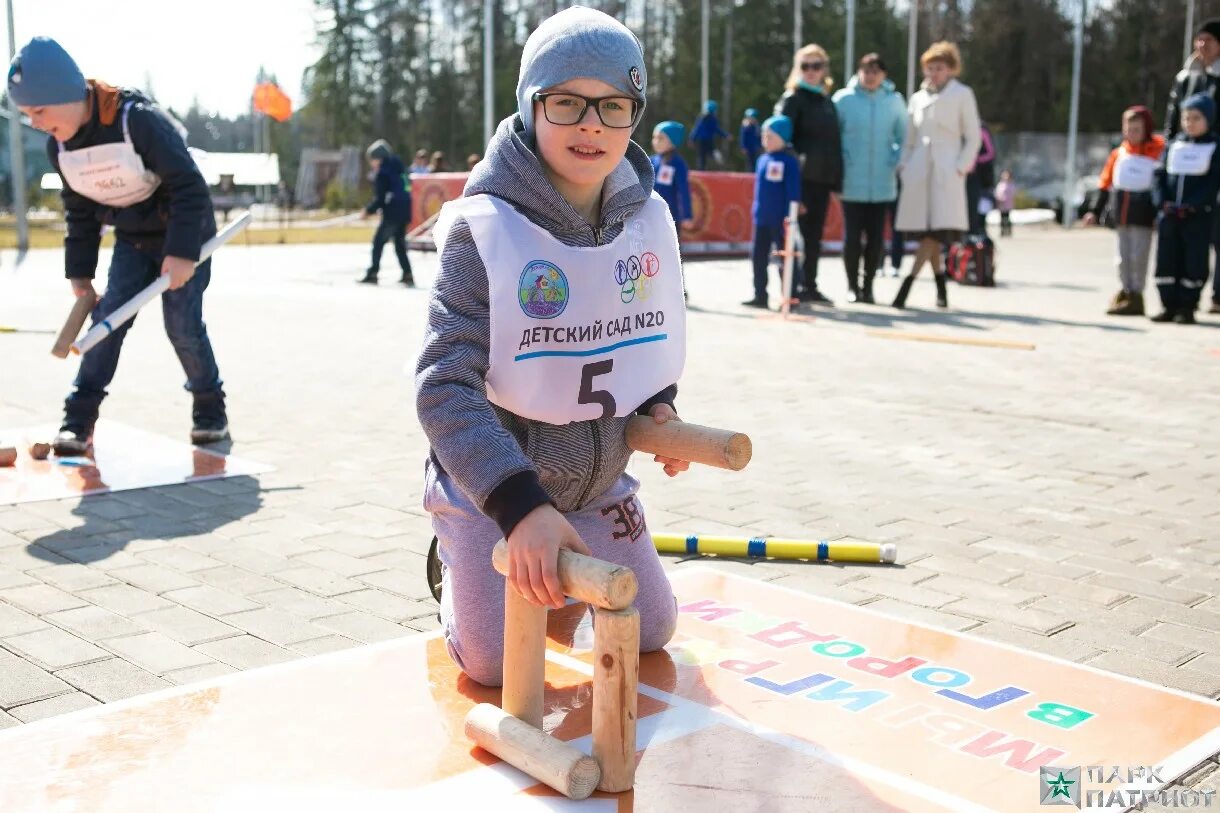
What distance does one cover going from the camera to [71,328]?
17.6 feet

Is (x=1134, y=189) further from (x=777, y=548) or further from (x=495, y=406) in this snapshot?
(x=495, y=406)

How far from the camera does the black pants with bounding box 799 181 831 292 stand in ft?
39.2

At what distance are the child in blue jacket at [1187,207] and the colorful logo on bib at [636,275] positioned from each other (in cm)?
895

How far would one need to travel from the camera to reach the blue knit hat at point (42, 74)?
4.91m

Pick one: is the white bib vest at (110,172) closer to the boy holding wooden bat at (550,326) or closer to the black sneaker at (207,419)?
the black sneaker at (207,419)

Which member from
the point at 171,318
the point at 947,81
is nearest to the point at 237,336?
the point at 171,318

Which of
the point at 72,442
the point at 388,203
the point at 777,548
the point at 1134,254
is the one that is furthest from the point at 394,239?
the point at 777,548

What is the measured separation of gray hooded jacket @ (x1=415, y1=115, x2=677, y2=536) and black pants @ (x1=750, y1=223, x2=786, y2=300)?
8.66 m

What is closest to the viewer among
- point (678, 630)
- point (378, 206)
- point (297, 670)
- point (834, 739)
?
point (834, 739)

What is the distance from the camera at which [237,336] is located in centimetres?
1010

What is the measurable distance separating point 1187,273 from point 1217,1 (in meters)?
59.0

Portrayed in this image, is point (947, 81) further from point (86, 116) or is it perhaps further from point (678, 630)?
point (678, 630)

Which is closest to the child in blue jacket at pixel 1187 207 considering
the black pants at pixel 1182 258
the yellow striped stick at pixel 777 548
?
the black pants at pixel 1182 258

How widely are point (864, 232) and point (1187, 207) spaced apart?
3.15 meters
